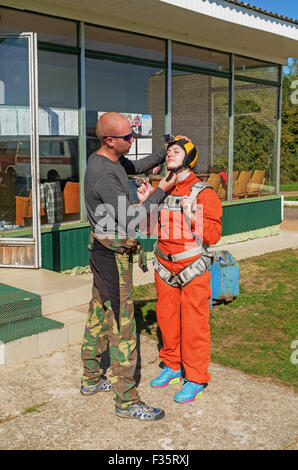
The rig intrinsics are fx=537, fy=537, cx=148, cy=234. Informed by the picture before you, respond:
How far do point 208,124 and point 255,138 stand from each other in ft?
4.25

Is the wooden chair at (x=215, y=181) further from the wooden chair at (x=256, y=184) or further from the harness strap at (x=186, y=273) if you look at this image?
the harness strap at (x=186, y=273)

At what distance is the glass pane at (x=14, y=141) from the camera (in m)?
6.46

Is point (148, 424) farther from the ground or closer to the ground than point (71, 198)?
closer to the ground

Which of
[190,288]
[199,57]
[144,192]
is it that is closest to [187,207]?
[144,192]

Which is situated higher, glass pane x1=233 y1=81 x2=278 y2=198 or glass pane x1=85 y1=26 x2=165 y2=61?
glass pane x1=85 y1=26 x2=165 y2=61

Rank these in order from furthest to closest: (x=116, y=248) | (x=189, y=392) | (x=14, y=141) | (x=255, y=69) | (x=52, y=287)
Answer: (x=255, y=69), (x=14, y=141), (x=52, y=287), (x=189, y=392), (x=116, y=248)

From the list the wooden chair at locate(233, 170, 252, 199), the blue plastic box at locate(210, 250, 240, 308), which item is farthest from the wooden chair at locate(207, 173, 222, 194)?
the blue plastic box at locate(210, 250, 240, 308)

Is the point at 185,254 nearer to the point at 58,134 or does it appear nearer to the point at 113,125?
the point at 113,125

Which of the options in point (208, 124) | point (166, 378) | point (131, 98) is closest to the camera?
point (166, 378)

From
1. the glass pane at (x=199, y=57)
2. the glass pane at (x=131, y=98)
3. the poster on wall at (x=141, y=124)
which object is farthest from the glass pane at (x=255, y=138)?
the poster on wall at (x=141, y=124)

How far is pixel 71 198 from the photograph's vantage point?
7.91 metres

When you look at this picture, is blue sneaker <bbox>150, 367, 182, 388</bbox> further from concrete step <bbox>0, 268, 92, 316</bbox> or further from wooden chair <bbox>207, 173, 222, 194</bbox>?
wooden chair <bbox>207, 173, 222, 194</bbox>

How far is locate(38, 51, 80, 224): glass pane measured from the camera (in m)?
7.36
